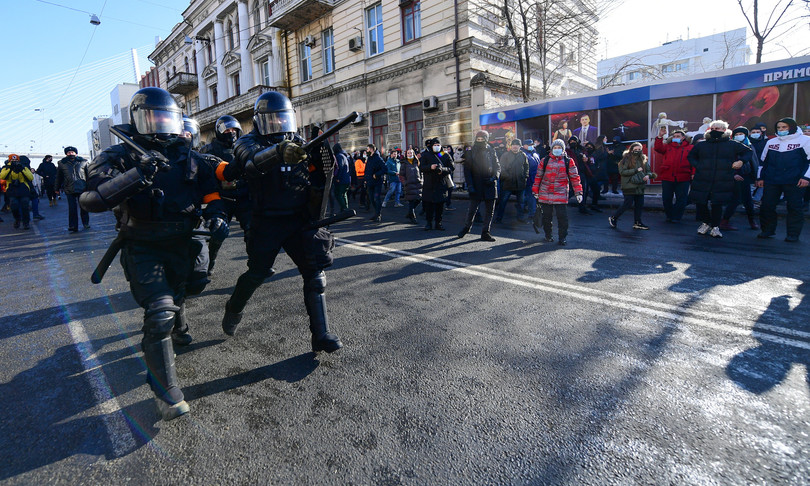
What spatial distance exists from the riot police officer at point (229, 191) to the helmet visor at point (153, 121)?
1.46 metres

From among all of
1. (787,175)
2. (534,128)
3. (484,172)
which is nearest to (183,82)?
(534,128)

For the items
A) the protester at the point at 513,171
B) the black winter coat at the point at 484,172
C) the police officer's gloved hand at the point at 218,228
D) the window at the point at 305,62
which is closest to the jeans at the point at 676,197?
the protester at the point at 513,171

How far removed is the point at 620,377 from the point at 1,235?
43.5ft

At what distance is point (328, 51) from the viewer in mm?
23812

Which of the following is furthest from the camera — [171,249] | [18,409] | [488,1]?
[488,1]

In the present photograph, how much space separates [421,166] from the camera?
27.7 feet

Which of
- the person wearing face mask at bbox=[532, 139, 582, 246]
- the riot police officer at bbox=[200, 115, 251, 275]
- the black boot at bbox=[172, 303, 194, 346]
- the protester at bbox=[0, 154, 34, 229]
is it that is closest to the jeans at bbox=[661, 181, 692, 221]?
the person wearing face mask at bbox=[532, 139, 582, 246]

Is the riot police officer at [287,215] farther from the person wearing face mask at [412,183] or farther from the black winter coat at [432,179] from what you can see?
the person wearing face mask at [412,183]

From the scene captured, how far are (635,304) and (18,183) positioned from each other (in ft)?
45.4

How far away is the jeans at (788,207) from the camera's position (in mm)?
6500

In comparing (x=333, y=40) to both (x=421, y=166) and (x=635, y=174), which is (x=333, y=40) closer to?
(x=421, y=166)

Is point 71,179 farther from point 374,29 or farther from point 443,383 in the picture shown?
point 374,29

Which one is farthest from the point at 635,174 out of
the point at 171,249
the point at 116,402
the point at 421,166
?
the point at 116,402

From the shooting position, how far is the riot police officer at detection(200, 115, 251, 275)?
184 inches
